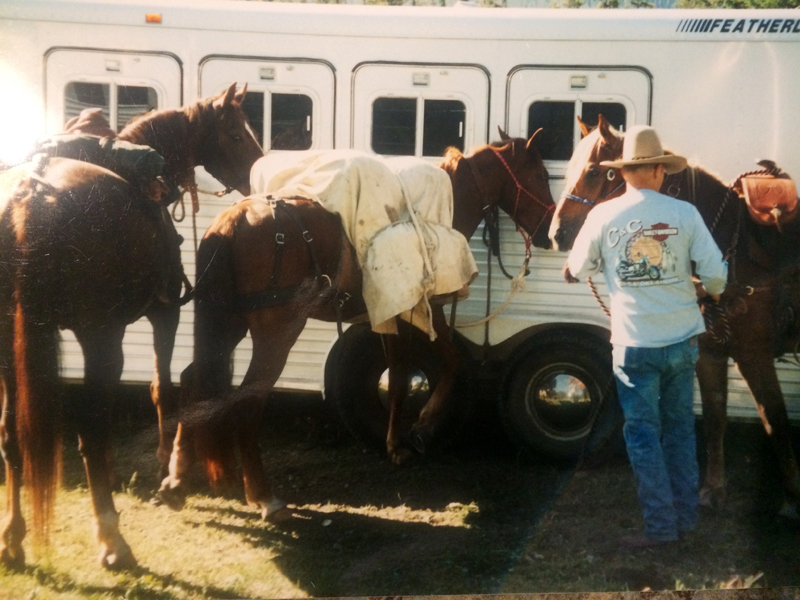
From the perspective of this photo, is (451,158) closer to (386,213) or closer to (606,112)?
(386,213)

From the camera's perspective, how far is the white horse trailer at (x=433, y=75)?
3.03 meters

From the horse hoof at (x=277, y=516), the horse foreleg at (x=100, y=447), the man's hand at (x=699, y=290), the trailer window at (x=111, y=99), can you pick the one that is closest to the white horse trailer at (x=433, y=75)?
the trailer window at (x=111, y=99)

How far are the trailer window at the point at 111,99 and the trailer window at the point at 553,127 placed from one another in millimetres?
1697

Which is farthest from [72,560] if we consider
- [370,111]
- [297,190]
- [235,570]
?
[370,111]

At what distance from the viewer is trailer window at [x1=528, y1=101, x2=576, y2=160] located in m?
3.20

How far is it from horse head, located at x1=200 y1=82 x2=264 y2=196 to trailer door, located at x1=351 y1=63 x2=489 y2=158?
48 centimetres

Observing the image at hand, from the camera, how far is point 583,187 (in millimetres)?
3197

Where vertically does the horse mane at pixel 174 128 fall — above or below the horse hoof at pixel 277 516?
above

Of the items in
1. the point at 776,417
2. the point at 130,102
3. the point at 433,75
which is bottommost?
the point at 776,417

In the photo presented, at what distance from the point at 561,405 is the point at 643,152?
4.30 ft

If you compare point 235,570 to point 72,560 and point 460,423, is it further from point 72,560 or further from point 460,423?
point 460,423

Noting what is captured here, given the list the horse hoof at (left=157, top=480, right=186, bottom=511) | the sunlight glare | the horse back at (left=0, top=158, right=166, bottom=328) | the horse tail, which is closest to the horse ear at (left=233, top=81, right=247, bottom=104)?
the horse back at (left=0, top=158, right=166, bottom=328)

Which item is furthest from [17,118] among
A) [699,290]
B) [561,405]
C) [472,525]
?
[699,290]

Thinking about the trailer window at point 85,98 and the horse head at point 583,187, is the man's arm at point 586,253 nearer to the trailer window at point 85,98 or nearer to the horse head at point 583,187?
the horse head at point 583,187
